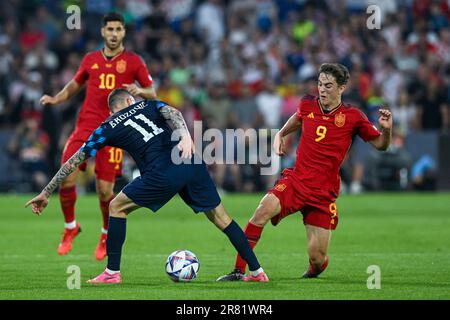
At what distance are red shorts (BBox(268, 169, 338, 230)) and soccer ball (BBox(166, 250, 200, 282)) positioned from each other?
1051mm

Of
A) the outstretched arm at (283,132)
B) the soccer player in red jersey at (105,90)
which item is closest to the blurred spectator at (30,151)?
the soccer player in red jersey at (105,90)

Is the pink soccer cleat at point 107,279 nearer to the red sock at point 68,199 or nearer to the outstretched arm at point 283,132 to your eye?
the outstretched arm at point 283,132

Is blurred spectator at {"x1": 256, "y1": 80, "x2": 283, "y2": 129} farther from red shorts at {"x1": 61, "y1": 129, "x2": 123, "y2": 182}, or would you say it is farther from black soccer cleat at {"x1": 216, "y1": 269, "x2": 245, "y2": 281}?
black soccer cleat at {"x1": 216, "y1": 269, "x2": 245, "y2": 281}

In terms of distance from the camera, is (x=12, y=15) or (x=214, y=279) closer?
(x=214, y=279)

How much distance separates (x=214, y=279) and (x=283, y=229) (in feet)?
21.4

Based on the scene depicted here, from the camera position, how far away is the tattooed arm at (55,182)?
1034 cm

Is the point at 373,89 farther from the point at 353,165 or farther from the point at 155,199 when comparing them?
the point at 155,199

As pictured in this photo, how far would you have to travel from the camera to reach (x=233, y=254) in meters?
13.8

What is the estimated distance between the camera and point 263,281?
35.2 ft

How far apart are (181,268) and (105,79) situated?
3647 mm

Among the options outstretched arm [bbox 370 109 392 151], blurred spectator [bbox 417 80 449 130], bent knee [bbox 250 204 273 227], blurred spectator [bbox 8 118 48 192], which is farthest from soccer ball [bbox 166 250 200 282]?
blurred spectator [bbox 417 80 449 130]

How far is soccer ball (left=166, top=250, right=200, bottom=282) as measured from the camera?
10.8 meters

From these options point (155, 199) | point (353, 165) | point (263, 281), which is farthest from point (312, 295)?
point (353, 165)

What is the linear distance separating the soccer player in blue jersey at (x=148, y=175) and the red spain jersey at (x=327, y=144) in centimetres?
112
